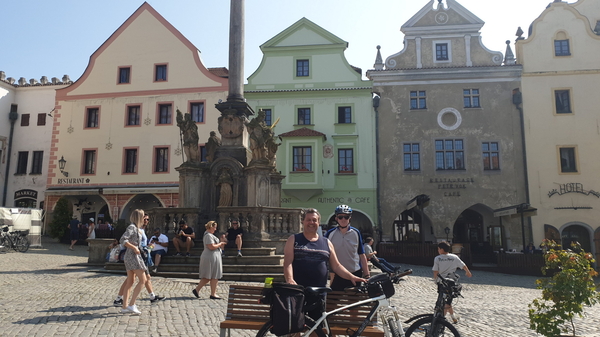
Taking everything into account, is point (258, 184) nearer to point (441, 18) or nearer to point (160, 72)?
point (160, 72)

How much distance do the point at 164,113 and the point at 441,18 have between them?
18.7 meters

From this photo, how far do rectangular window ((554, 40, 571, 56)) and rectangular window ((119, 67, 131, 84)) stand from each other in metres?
27.6

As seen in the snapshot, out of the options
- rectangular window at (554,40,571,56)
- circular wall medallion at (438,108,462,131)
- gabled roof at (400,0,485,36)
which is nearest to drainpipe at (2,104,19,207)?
gabled roof at (400,0,485,36)

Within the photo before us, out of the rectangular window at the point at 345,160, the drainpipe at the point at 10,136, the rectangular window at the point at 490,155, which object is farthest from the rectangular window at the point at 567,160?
the drainpipe at the point at 10,136

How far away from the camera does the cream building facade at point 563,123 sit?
27.5 m

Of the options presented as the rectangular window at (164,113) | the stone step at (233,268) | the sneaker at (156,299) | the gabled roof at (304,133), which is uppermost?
the rectangular window at (164,113)

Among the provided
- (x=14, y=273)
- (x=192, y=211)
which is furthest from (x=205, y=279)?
(x=14, y=273)

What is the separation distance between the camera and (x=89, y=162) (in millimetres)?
31047

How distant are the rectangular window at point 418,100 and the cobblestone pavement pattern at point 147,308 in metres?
17.2

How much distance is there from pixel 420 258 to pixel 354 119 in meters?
10.9

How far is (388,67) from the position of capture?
29734mm

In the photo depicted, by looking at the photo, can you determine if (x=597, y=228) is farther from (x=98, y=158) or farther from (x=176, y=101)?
(x=98, y=158)

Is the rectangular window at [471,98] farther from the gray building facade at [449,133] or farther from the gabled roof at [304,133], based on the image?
the gabled roof at [304,133]

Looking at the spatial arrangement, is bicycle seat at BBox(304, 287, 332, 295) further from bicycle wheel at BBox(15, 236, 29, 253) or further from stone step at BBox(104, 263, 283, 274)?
bicycle wheel at BBox(15, 236, 29, 253)
